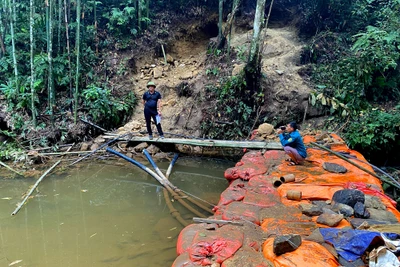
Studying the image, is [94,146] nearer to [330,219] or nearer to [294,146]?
[294,146]

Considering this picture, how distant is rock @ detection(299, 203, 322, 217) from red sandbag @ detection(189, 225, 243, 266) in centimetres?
87

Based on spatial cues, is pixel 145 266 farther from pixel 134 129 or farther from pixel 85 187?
pixel 134 129

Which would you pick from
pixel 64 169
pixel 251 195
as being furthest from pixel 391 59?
pixel 64 169

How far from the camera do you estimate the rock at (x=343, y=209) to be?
3.08 meters

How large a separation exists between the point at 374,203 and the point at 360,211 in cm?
39

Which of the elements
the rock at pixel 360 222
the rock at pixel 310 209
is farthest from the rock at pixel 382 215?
the rock at pixel 310 209

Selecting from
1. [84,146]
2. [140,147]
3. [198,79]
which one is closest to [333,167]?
[140,147]

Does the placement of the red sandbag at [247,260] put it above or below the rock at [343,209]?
below

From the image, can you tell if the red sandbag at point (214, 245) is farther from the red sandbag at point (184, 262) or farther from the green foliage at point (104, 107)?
the green foliage at point (104, 107)

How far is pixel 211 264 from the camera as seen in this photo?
2.44m

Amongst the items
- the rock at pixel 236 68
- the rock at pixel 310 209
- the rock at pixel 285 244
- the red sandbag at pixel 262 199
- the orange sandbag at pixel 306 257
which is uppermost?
the rock at pixel 236 68

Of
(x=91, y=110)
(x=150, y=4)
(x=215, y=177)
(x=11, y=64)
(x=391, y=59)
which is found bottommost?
(x=215, y=177)

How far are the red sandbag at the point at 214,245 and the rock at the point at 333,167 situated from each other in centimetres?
231

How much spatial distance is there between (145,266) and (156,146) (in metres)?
4.45
